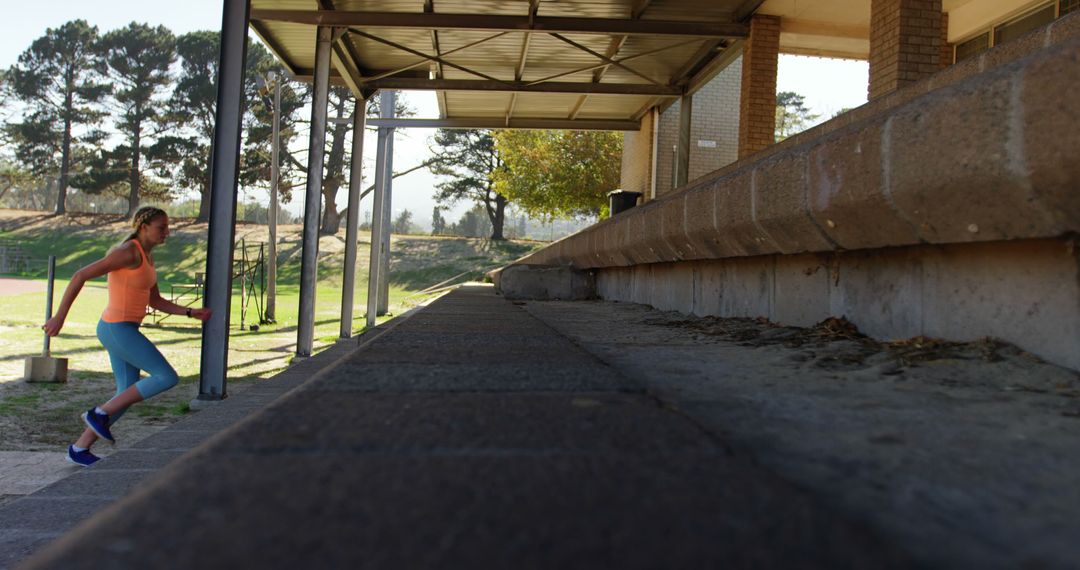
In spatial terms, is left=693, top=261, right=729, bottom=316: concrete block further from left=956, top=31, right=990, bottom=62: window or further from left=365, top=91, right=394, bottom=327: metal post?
left=365, top=91, right=394, bottom=327: metal post

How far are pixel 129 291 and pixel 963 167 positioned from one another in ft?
16.8

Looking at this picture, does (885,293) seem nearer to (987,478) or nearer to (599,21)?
(987,478)

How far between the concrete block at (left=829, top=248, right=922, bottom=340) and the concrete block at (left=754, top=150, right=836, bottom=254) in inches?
7.1

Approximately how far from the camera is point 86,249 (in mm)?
42031

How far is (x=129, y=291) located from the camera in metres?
5.17

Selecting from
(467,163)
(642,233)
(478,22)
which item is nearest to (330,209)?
(467,163)

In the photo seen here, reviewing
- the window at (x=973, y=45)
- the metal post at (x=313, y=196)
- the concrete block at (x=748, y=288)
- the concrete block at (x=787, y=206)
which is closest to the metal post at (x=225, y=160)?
the metal post at (x=313, y=196)

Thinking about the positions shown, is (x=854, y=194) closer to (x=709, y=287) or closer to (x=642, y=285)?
(x=709, y=287)

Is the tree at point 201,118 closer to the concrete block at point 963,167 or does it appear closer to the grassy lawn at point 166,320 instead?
the grassy lawn at point 166,320

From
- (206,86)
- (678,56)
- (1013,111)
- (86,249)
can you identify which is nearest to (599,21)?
(678,56)

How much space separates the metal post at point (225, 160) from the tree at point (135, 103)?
45477 mm

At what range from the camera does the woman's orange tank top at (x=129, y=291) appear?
203 inches

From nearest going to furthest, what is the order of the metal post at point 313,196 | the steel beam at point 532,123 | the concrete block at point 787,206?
the concrete block at point 787,206 → the metal post at point 313,196 → the steel beam at point 532,123

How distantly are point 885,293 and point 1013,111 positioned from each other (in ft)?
3.64
